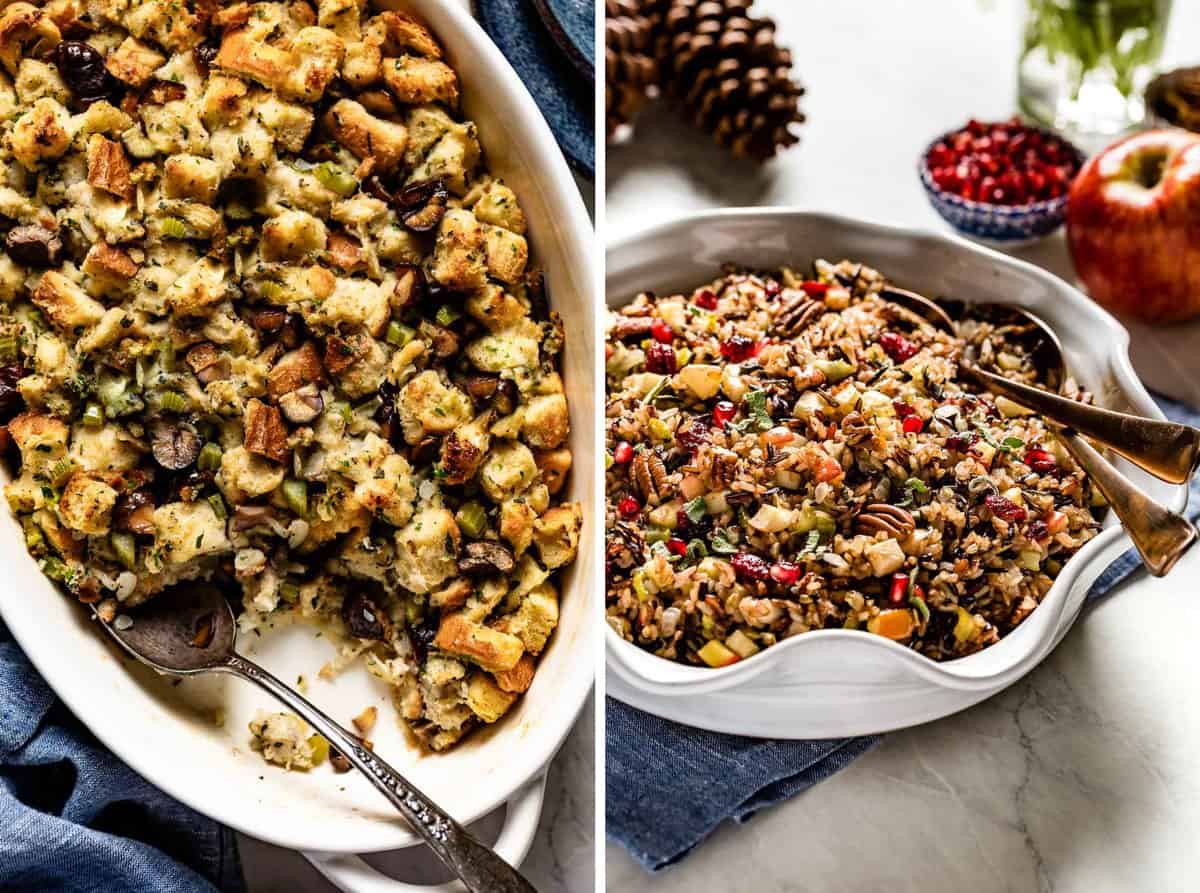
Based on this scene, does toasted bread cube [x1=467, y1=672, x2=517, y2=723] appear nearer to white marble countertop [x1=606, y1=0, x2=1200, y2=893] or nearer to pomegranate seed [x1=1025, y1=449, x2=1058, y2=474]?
white marble countertop [x1=606, y1=0, x2=1200, y2=893]

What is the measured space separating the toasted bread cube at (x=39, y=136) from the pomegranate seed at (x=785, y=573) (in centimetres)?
64

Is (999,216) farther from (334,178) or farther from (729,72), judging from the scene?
(334,178)

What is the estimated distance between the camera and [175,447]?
93 cm

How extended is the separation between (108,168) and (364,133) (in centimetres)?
20

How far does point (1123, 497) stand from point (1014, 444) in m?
0.09

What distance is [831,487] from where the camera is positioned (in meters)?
0.83

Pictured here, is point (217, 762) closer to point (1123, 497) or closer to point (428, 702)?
point (428, 702)

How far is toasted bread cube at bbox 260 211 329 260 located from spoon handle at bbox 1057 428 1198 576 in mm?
565

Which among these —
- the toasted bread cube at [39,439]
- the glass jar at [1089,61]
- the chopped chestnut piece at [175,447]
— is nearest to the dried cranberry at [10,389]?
the toasted bread cube at [39,439]

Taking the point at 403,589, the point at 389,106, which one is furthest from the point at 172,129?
the point at 403,589

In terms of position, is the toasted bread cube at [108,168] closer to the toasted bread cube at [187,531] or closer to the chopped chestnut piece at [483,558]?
the toasted bread cube at [187,531]

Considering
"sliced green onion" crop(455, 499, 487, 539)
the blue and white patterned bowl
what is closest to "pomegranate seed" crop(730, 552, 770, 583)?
"sliced green onion" crop(455, 499, 487, 539)

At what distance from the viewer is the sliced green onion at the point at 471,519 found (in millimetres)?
938

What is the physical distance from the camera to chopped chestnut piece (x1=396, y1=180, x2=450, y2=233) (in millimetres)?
938
